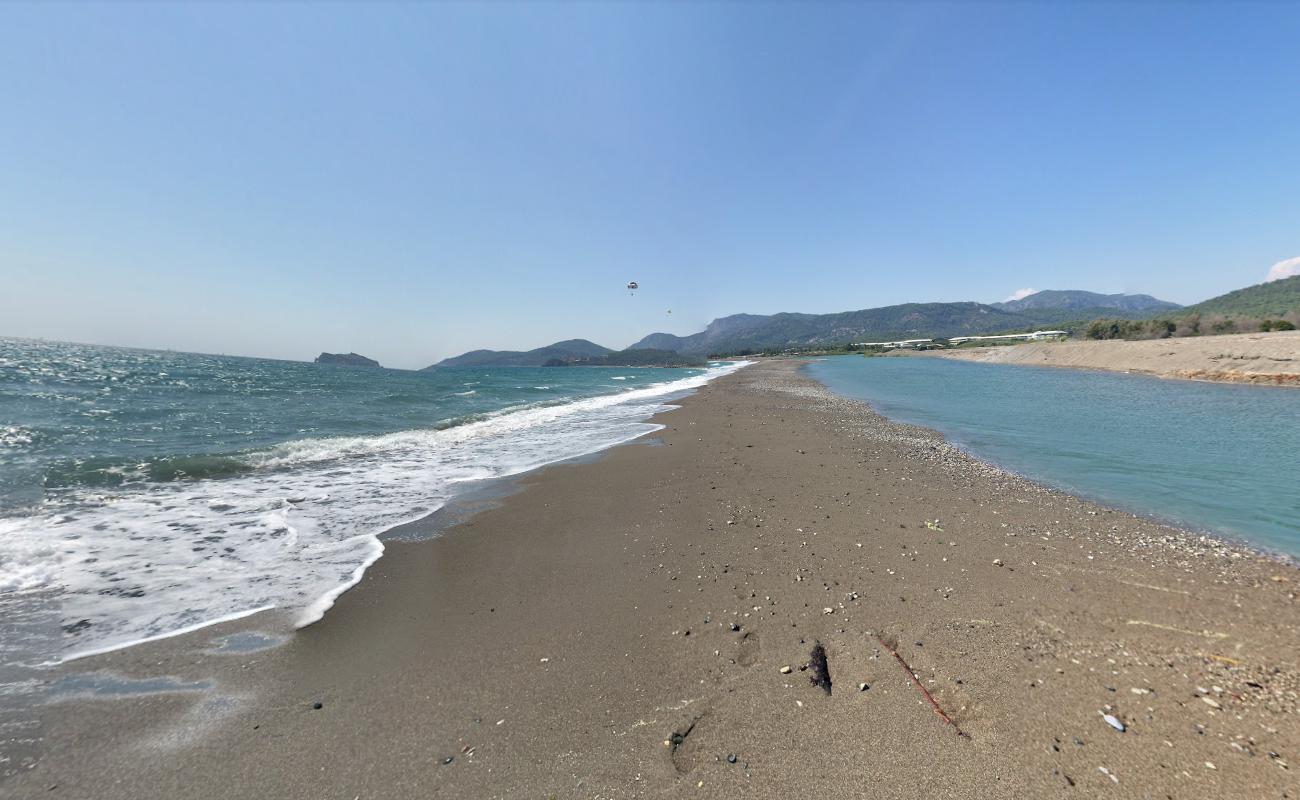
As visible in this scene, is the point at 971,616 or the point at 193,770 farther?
the point at 971,616

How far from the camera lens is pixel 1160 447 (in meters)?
13.2

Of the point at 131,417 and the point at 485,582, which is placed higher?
the point at 131,417

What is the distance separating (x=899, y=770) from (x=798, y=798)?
0.77m

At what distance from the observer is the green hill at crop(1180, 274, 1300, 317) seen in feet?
292

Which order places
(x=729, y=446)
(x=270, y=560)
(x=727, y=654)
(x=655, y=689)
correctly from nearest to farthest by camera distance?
(x=655, y=689) < (x=727, y=654) < (x=270, y=560) < (x=729, y=446)

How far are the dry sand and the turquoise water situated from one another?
8.35 meters

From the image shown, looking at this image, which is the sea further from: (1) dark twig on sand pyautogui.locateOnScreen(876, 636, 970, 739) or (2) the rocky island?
(2) the rocky island

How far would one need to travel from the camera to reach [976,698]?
3713mm

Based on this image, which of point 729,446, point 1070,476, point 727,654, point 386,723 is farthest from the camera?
point 729,446

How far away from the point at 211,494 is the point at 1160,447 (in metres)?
24.7

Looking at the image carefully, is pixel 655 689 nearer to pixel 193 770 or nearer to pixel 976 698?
pixel 976 698

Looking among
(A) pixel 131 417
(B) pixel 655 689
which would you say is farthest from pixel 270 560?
(A) pixel 131 417

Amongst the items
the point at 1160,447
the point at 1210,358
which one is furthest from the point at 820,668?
the point at 1210,358

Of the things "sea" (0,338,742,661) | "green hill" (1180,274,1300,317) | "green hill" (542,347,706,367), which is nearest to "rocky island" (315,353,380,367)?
"green hill" (542,347,706,367)
